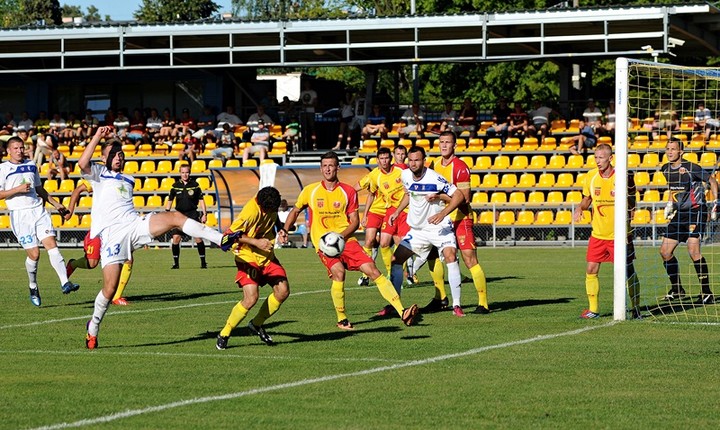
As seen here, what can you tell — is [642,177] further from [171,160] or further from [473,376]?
[473,376]

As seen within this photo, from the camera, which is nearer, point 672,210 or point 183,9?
point 672,210

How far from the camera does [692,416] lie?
25.8 ft

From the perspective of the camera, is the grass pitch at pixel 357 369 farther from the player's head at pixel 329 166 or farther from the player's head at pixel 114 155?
the player's head at pixel 114 155

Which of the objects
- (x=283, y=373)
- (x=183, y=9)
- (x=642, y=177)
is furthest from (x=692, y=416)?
(x=183, y=9)

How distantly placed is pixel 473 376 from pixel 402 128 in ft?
92.2

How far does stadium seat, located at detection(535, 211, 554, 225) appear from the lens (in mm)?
32562

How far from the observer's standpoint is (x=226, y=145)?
3719 centimetres

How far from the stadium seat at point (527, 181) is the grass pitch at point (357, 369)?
17488 millimetres

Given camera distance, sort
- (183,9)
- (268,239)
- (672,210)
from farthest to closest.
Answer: (183,9)
(672,210)
(268,239)

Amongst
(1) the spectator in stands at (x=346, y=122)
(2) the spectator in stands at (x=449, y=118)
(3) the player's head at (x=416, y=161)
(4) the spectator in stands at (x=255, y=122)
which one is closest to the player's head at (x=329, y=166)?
(3) the player's head at (x=416, y=161)

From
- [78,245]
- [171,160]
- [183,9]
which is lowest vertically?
[78,245]

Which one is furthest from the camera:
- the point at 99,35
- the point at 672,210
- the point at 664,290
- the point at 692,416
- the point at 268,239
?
the point at 99,35

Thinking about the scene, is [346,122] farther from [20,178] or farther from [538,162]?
[20,178]

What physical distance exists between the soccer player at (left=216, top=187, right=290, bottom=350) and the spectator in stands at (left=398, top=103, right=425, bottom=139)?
25.1 metres
